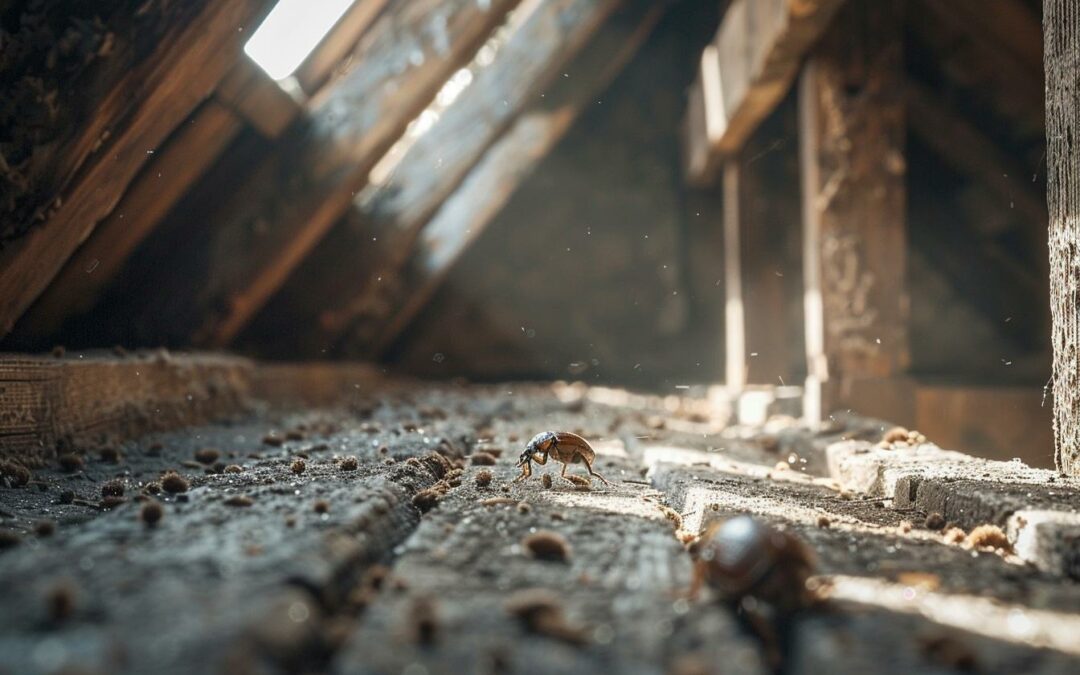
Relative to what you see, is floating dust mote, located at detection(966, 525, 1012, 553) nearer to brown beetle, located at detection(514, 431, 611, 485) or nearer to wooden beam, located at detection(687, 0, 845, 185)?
brown beetle, located at detection(514, 431, 611, 485)

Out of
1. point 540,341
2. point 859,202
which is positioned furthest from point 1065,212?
point 540,341

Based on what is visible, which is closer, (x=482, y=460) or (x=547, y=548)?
(x=547, y=548)

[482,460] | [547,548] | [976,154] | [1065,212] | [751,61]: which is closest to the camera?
[547,548]

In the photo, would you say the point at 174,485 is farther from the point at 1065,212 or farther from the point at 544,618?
the point at 1065,212

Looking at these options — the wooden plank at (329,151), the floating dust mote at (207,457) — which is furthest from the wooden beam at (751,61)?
the floating dust mote at (207,457)

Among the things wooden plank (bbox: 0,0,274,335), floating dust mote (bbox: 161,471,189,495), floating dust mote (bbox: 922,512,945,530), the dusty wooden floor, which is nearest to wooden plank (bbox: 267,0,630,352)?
wooden plank (bbox: 0,0,274,335)

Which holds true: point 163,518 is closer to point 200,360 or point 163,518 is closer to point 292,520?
point 292,520

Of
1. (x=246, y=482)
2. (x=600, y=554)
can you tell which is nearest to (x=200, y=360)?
(x=246, y=482)
